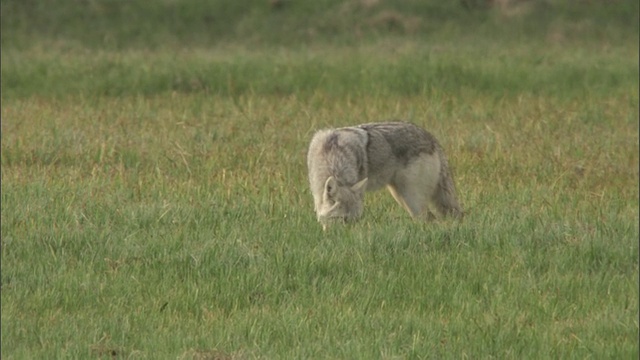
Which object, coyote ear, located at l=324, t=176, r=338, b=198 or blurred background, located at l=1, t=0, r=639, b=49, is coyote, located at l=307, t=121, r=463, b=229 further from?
blurred background, located at l=1, t=0, r=639, b=49

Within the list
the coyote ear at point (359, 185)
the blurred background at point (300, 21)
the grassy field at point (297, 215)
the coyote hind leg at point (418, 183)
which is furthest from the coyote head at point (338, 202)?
the blurred background at point (300, 21)

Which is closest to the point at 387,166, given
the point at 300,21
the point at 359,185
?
the point at 359,185

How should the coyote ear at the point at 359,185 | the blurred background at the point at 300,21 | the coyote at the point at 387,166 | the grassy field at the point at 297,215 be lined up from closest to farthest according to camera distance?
1. the grassy field at the point at 297,215
2. the coyote ear at the point at 359,185
3. the coyote at the point at 387,166
4. the blurred background at the point at 300,21

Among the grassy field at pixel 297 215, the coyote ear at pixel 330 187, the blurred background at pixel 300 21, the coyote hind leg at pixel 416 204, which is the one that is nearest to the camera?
the grassy field at pixel 297 215

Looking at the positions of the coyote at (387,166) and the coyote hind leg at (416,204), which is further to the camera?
the coyote hind leg at (416,204)

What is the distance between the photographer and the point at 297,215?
9.29 metres

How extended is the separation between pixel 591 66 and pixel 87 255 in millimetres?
13378

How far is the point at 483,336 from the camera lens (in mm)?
6645

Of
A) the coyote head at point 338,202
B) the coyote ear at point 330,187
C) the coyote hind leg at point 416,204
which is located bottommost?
the coyote hind leg at point 416,204

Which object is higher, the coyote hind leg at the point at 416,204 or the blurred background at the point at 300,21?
the coyote hind leg at the point at 416,204

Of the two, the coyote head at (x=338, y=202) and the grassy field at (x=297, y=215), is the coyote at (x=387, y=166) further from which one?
the grassy field at (x=297, y=215)

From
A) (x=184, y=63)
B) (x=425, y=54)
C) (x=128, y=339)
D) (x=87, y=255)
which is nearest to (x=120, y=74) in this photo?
(x=184, y=63)

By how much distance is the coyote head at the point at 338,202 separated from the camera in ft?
29.0

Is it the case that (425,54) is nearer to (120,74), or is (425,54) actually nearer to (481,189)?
(120,74)
